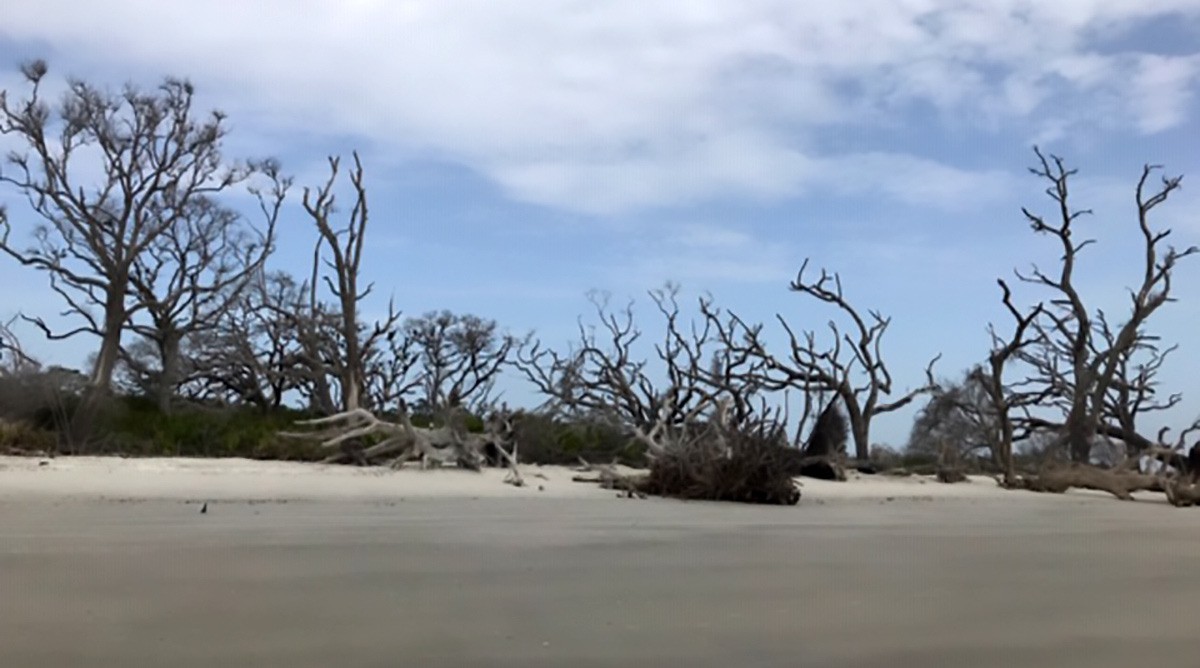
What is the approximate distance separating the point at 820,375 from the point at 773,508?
511 inches

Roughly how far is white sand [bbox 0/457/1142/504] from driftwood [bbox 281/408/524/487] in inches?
12.2

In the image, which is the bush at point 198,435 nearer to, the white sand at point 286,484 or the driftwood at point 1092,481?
the white sand at point 286,484

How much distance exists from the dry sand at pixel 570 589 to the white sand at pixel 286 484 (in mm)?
1299

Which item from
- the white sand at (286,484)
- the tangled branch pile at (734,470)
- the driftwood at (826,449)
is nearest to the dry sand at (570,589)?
the white sand at (286,484)

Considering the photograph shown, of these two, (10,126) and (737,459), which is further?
(10,126)

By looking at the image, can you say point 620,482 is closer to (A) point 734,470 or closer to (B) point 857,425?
(A) point 734,470

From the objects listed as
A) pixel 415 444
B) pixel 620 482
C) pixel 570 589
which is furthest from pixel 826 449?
pixel 570 589

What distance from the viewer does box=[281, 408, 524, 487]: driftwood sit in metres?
11.8

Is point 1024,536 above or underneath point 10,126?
underneath

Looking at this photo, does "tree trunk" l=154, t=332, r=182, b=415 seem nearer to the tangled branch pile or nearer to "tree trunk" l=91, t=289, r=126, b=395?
"tree trunk" l=91, t=289, r=126, b=395

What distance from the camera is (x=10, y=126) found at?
23.0m

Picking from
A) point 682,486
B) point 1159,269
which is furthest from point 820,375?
point 682,486

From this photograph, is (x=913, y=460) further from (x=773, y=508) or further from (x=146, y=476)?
(x=146, y=476)

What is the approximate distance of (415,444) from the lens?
12.0 metres
